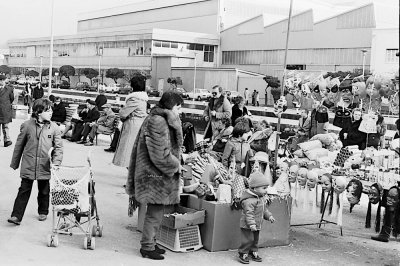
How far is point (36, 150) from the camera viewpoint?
7.80 meters

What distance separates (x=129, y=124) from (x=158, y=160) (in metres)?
3.70

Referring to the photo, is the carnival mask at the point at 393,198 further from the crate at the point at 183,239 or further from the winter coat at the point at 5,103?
the winter coat at the point at 5,103

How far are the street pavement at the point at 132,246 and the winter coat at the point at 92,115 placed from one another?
28.5 ft

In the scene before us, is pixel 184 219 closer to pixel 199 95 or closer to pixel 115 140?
pixel 115 140

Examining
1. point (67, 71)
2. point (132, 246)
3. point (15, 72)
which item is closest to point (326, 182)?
point (132, 246)

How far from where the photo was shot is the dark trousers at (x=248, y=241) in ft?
22.5

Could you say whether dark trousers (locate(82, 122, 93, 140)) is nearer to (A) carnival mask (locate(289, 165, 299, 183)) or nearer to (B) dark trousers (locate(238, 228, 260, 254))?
(A) carnival mask (locate(289, 165, 299, 183))

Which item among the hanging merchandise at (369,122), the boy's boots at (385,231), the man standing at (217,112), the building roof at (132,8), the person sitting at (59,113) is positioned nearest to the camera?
the boy's boots at (385,231)

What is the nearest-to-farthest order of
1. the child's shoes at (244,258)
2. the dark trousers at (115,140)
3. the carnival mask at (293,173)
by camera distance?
the child's shoes at (244,258) < the carnival mask at (293,173) < the dark trousers at (115,140)

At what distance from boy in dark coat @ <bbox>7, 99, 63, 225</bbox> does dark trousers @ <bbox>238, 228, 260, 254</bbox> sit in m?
2.66

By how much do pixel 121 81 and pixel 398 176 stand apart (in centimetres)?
7922

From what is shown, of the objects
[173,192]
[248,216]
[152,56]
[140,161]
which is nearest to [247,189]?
[248,216]

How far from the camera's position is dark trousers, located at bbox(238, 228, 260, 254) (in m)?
6.86

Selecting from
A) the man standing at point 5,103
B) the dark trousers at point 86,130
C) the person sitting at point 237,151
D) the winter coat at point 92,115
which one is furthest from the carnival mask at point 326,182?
the winter coat at point 92,115
